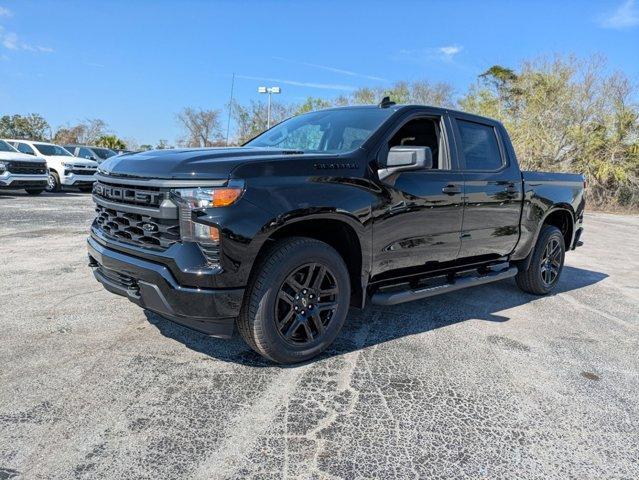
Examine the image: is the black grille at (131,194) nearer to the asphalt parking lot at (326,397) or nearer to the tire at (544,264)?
the asphalt parking lot at (326,397)

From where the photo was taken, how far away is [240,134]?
39438 millimetres

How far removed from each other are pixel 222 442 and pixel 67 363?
146 cm

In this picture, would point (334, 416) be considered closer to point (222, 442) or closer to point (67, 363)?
point (222, 442)

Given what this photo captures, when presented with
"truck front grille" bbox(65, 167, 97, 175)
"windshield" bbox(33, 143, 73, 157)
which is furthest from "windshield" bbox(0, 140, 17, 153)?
"truck front grille" bbox(65, 167, 97, 175)

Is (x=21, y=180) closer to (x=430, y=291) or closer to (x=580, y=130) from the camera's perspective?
(x=430, y=291)

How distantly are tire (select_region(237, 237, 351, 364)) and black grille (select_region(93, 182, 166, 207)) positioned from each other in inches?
30.8

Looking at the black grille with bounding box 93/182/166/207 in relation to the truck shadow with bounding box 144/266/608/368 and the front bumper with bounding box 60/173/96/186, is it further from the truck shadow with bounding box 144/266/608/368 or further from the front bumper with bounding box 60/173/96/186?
the front bumper with bounding box 60/173/96/186

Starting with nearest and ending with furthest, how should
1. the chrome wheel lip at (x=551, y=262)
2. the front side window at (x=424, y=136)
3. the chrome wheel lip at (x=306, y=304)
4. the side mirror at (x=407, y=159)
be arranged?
the chrome wheel lip at (x=306, y=304) < the side mirror at (x=407, y=159) < the front side window at (x=424, y=136) < the chrome wheel lip at (x=551, y=262)

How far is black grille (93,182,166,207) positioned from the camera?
9.83ft

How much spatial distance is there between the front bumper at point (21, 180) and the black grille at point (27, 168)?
3.8 inches

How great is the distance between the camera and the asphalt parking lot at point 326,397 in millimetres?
2332

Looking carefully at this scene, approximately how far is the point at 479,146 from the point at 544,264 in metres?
1.87

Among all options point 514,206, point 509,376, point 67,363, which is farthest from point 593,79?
point 67,363

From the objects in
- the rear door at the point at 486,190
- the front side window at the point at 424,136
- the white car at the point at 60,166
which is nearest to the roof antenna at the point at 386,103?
the front side window at the point at 424,136
